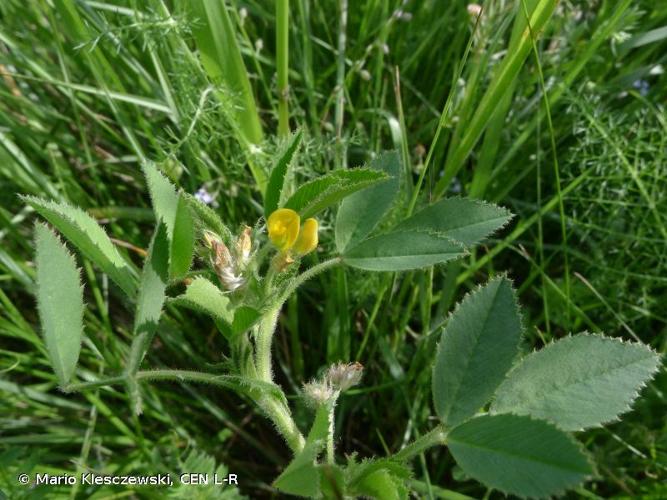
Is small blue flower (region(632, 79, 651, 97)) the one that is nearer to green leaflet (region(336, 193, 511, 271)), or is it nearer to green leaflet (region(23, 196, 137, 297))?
green leaflet (region(336, 193, 511, 271))

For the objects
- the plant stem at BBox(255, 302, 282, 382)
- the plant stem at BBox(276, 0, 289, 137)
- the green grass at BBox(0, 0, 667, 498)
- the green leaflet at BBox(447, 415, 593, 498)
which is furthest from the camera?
the green grass at BBox(0, 0, 667, 498)

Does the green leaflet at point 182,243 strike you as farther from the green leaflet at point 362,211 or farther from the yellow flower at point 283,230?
the green leaflet at point 362,211

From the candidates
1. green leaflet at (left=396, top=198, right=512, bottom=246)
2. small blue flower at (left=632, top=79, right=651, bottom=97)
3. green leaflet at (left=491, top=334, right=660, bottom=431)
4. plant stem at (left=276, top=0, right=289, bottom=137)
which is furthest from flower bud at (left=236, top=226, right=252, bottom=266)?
small blue flower at (left=632, top=79, right=651, bottom=97)

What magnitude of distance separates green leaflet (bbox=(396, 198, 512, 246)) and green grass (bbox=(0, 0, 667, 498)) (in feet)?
0.99

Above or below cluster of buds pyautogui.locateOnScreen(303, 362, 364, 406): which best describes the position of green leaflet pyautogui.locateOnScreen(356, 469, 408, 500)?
below

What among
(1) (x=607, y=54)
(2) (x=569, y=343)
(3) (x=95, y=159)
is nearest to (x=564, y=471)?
(2) (x=569, y=343)

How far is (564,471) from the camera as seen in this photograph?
724 millimetres

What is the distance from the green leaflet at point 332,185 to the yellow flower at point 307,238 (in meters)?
0.03

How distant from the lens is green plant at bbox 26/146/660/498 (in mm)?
786

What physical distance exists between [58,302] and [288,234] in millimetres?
299

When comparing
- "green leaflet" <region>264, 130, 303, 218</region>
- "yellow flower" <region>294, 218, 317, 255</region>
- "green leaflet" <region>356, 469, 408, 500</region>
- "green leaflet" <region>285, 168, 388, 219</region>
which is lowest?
"green leaflet" <region>356, 469, 408, 500</region>

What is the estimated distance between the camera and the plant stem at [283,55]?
1.23m

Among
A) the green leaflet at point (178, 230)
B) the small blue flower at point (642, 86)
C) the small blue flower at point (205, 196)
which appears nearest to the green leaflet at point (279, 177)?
the green leaflet at point (178, 230)

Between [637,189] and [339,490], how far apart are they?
1.14 metres
